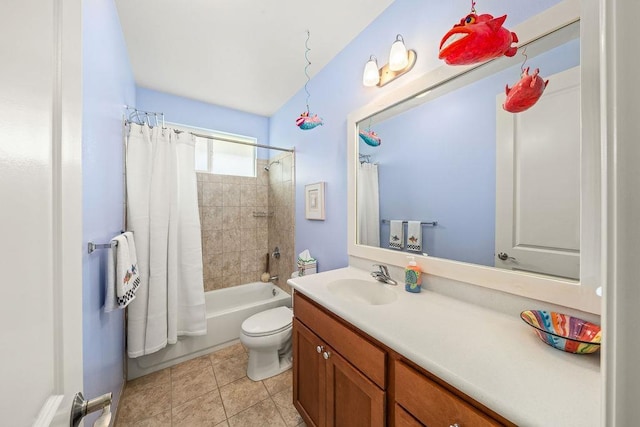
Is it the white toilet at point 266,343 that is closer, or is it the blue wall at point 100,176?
the blue wall at point 100,176

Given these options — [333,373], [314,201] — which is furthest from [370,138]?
[333,373]

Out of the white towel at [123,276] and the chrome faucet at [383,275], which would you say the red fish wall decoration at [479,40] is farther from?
the white towel at [123,276]

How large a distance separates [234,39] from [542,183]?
202 cm

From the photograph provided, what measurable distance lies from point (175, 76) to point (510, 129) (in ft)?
8.46

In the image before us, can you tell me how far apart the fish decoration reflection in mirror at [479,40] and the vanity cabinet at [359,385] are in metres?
1.06

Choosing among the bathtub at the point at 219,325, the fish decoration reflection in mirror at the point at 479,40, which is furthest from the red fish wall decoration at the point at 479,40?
the bathtub at the point at 219,325

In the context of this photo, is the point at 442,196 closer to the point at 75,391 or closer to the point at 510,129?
the point at 510,129

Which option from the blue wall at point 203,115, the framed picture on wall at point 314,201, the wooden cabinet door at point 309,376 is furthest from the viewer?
the blue wall at point 203,115

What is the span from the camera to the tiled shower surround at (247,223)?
2.61m

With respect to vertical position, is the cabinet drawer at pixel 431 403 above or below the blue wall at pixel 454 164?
below

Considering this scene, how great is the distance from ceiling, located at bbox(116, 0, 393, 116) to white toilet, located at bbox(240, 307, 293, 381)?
7.03ft

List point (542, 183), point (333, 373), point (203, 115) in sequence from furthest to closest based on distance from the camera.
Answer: point (203, 115) < point (333, 373) < point (542, 183)

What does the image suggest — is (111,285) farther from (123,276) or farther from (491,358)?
(491,358)

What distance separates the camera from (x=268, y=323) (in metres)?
1.84
